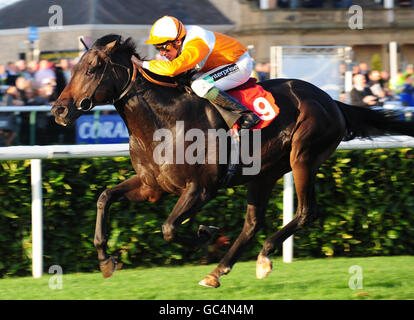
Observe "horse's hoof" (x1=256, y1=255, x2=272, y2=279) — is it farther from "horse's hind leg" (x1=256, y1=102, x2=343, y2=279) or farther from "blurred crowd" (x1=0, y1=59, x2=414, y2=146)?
"blurred crowd" (x1=0, y1=59, x2=414, y2=146)

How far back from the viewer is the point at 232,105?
4582 millimetres

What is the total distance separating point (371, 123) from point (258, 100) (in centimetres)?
114

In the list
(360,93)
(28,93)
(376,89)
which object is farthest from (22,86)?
(376,89)

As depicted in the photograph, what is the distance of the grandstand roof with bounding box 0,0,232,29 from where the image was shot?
16156 millimetres

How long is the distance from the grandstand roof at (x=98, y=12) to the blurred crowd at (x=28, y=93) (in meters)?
5.89

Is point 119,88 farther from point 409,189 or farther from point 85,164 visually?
point 409,189

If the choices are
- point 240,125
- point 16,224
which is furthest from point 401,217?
point 16,224

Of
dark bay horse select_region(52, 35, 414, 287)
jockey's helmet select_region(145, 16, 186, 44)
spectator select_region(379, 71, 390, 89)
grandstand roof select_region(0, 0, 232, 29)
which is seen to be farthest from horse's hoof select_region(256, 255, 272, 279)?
grandstand roof select_region(0, 0, 232, 29)

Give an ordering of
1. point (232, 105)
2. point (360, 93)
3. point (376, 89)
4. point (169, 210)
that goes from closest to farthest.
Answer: point (232, 105)
point (169, 210)
point (360, 93)
point (376, 89)

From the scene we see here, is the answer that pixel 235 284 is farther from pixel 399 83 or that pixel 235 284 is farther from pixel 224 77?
pixel 399 83

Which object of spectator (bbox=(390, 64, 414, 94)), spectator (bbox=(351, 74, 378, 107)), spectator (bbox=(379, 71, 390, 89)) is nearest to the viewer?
spectator (bbox=(351, 74, 378, 107))

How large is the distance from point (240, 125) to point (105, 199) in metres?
0.94

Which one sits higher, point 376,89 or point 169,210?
point 376,89

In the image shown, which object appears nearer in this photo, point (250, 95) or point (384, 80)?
point (250, 95)
